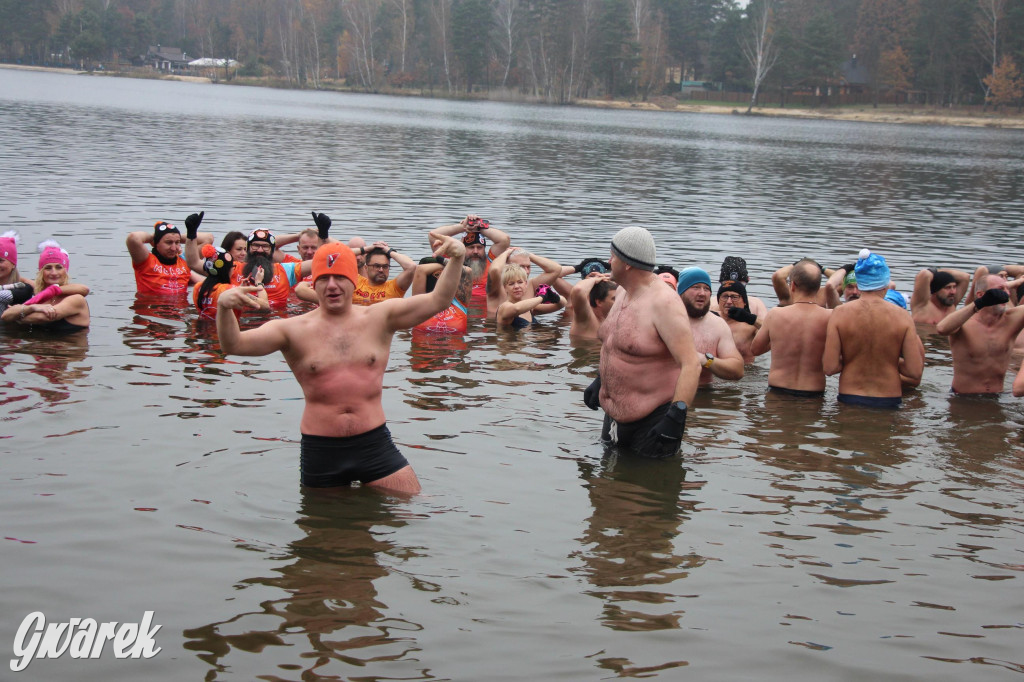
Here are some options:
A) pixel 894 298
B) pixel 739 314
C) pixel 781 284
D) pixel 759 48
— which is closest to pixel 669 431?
pixel 739 314

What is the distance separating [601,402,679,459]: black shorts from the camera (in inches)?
281

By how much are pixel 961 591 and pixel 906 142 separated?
6069 cm

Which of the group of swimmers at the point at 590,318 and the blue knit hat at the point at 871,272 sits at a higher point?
the blue knit hat at the point at 871,272

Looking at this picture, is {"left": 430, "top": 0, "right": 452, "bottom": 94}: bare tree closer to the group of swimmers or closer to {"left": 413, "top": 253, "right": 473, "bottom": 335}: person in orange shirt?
the group of swimmers

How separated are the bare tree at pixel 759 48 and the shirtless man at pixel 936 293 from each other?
90851mm

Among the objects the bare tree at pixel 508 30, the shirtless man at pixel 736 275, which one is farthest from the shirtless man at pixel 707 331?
the bare tree at pixel 508 30

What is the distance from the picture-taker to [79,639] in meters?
4.93

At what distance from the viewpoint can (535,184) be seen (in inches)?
1271

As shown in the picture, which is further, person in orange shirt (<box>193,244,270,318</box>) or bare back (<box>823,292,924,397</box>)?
person in orange shirt (<box>193,244,270,318</box>)

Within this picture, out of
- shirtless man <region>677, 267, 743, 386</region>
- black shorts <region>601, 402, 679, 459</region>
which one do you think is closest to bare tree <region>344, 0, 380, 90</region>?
shirtless man <region>677, 267, 743, 386</region>

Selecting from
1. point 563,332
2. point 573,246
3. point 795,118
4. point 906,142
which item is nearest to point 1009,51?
point 795,118

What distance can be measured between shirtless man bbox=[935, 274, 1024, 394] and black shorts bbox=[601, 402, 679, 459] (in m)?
3.86

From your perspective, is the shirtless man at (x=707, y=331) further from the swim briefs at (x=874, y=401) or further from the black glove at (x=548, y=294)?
the black glove at (x=548, y=294)

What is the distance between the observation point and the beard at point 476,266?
13242mm
